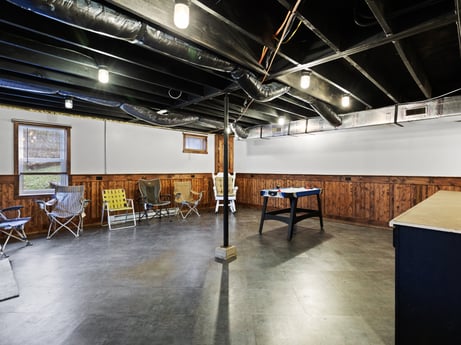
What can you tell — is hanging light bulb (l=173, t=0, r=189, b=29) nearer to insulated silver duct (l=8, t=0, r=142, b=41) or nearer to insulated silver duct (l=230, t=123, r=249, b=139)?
insulated silver duct (l=8, t=0, r=142, b=41)

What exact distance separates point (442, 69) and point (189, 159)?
563 centimetres

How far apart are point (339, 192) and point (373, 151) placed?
1166mm

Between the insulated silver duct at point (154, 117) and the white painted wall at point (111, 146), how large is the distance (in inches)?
63.6

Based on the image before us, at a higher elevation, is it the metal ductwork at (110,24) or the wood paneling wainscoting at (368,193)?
the metal ductwork at (110,24)

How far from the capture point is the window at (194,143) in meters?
6.84

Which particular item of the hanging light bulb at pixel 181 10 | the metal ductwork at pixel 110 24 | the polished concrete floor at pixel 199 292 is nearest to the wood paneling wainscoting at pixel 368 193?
the polished concrete floor at pixel 199 292

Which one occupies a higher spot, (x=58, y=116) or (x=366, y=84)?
Result: (x=366, y=84)

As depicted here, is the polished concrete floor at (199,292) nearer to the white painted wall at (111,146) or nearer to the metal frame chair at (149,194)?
the metal frame chair at (149,194)

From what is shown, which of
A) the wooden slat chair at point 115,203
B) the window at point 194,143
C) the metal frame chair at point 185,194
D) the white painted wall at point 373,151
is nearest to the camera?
the white painted wall at point 373,151

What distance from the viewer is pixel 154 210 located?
6.22 metres

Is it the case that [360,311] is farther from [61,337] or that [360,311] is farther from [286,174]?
[286,174]

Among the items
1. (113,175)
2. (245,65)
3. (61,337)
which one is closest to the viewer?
(61,337)

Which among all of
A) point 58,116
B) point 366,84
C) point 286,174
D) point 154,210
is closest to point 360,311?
point 366,84

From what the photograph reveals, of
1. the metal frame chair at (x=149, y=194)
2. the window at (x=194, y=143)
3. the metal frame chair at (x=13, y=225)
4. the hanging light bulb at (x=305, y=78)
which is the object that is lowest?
the metal frame chair at (x=13, y=225)
